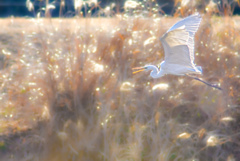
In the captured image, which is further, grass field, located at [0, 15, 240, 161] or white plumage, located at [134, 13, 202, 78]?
grass field, located at [0, 15, 240, 161]

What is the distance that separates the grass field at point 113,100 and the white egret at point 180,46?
34.3 inches

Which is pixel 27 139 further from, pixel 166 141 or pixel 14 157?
pixel 166 141

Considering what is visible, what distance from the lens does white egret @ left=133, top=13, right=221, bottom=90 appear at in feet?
8.68

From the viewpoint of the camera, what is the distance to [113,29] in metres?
4.61

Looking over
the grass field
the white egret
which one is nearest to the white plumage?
the white egret

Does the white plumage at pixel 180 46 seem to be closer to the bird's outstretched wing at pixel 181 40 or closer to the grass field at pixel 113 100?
the bird's outstretched wing at pixel 181 40

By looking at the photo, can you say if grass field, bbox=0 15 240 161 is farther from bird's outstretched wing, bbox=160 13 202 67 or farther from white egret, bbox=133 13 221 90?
bird's outstretched wing, bbox=160 13 202 67

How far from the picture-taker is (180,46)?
280 centimetres

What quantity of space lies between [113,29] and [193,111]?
179 centimetres

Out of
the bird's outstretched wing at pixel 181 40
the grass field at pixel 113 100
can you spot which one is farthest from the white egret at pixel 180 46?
the grass field at pixel 113 100

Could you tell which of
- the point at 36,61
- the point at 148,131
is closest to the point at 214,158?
the point at 148,131

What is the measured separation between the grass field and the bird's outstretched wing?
1.01 m

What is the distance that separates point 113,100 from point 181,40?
1834 mm

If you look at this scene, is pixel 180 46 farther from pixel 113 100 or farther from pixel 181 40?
pixel 113 100
